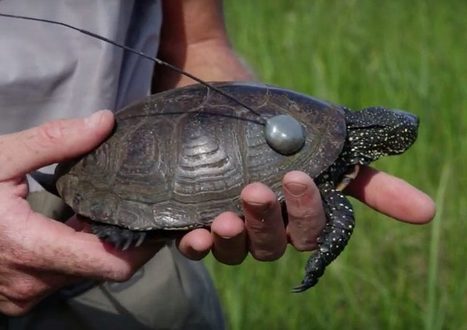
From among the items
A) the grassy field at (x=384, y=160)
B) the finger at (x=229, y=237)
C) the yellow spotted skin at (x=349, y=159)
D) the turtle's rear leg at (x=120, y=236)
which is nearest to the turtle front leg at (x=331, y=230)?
the yellow spotted skin at (x=349, y=159)

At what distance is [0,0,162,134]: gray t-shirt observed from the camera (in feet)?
6.66

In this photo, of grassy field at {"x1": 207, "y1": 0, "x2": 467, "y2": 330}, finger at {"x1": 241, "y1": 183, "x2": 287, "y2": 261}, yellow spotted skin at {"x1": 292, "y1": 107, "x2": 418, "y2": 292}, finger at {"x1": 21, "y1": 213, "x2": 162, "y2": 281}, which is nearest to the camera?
finger at {"x1": 241, "y1": 183, "x2": 287, "y2": 261}

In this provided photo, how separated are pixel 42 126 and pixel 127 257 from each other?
0.27 metres

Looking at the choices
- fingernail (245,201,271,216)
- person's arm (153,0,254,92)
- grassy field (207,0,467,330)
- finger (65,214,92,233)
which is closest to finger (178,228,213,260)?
fingernail (245,201,271,216)

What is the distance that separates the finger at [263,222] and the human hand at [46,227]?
0.75ft

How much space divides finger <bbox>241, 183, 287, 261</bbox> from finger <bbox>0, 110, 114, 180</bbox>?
11.9 inches

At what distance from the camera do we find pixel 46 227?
6.33 ft

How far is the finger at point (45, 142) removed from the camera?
6.33 ft

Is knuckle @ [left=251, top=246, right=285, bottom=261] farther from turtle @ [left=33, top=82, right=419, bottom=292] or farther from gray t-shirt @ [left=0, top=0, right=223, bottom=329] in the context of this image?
gray t-shirt @ [left=0, top=0, right=223, bottom=329]

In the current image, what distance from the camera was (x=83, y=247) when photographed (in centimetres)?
194

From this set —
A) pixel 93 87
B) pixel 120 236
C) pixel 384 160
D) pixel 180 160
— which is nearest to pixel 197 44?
pixel 93 87

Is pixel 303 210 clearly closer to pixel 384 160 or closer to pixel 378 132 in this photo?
pixel 378 132

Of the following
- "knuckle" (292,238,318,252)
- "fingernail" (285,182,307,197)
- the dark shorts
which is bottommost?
the dark shorts

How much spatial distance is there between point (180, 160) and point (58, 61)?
0.99 ft
